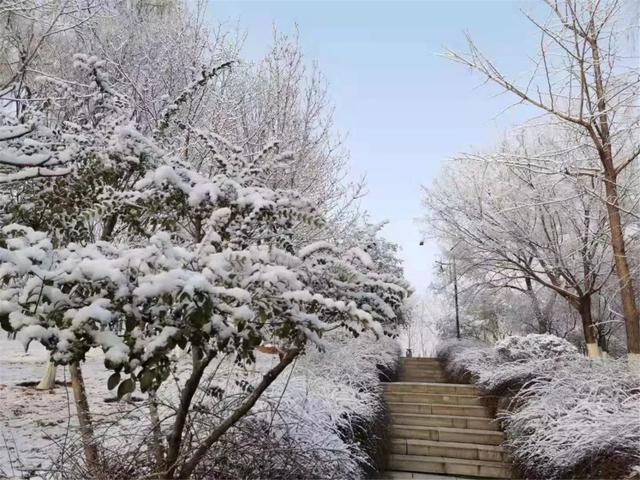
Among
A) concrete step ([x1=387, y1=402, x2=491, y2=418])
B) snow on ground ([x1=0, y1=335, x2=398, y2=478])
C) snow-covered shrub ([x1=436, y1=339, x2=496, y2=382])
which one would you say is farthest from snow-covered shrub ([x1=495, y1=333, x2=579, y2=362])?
snow on ground ([x1=0, y1=335, x2=398, y2=478])

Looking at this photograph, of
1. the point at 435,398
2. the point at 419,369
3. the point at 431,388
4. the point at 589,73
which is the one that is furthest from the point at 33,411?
the point at 419,369

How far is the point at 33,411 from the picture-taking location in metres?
4.47

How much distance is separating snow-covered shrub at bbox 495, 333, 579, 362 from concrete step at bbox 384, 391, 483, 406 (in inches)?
32.8

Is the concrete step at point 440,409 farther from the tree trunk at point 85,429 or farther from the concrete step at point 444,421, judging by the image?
the tree trunk at point 85,429

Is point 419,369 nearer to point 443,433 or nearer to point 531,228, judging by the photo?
point 531,228

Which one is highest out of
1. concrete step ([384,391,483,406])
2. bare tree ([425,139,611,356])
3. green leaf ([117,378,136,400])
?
bare tree ([425,139,611,356])

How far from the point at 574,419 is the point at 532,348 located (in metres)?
3.74

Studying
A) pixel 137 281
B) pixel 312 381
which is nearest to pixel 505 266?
pixel 312 381

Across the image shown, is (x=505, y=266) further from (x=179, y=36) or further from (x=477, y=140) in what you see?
(x=179, y=36)

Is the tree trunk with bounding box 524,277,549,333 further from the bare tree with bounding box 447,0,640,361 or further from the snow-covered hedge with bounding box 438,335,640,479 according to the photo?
the bare tree with bounding box 447,0,640,361

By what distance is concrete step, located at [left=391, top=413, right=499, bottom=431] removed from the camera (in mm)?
6027

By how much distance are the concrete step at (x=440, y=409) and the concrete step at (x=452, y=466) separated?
1197 millimetres

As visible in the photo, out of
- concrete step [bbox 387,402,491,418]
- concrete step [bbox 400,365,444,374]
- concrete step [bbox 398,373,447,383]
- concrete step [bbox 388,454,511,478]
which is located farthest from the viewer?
concrete step [bbox 400,365,444,374]

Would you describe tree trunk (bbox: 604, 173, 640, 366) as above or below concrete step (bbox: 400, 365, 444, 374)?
above
